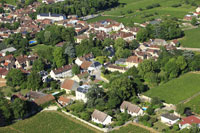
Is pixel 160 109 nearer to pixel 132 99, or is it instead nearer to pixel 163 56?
pixel 132 99

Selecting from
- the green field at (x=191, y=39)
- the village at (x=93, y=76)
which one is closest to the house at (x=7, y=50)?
the village at (x=93, y=76)

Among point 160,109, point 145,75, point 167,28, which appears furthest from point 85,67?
point 167,28

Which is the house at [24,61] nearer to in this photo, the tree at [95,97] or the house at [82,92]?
the house at [82,92]

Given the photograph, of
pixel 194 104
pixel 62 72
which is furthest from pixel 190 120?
pixel 62 72

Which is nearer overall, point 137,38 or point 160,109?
point 160,109

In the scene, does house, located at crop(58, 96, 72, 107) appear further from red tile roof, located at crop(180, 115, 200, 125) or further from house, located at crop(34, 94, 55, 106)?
red tile roof, located at crop(180, 115, 200, 125)

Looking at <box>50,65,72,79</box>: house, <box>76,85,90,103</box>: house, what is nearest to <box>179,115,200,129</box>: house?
<box>76,85,90,103</box>: house
